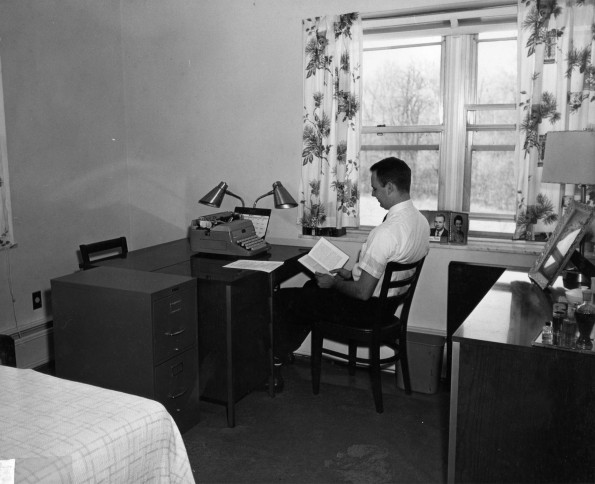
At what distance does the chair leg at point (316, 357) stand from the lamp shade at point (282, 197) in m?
0.82

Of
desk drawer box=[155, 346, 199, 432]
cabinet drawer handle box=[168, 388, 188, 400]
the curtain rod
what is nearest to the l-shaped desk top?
desk drawer box=[155, 346, 199, 432]

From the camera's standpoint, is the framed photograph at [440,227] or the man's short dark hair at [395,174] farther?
the framed photograph at [440,227]

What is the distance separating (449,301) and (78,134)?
258 centimetres

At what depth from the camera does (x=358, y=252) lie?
3629 mm

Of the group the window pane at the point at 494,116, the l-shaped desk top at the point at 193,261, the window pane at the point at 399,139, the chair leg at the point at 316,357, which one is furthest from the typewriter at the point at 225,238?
the window pane at the point at 494,116

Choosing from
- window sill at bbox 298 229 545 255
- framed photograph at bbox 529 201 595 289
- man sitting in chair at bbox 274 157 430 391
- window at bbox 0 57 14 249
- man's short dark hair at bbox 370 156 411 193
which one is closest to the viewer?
framed photograph at bbox 529 201 595 289

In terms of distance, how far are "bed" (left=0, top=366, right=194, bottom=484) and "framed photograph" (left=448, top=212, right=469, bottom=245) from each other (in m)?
2.37

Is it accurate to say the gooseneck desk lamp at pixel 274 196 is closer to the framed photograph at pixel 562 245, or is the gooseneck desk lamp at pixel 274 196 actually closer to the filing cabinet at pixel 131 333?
the filing cabinet at pixel 131 333

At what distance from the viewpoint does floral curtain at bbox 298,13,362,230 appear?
11.4 ft

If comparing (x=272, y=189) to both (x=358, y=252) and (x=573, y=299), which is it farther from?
(x=573, y=299)

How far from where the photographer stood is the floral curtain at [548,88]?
298cm

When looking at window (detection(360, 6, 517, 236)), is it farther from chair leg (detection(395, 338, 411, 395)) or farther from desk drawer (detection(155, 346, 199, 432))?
desk drawer (detection(155, 346, 199, 432))

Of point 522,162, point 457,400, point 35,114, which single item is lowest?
point 457,400

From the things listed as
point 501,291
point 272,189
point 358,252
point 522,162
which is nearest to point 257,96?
point 272,189
